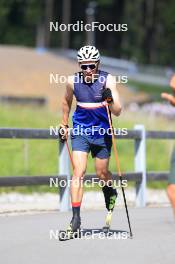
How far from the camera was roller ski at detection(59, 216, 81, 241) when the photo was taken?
925cm

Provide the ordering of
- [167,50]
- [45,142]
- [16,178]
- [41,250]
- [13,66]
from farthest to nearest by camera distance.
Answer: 1. [167,50]
2. [13,66]
3. [45,142]
4. [16,178]
5. [41,250]

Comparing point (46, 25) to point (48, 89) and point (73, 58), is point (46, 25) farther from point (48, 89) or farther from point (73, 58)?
point (48, 89)

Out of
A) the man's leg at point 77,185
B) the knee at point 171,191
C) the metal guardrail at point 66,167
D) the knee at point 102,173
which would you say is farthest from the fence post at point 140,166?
the knee at point 171,191

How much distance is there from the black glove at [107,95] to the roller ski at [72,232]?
1.30 meters

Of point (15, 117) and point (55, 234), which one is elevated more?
point (55, 234)

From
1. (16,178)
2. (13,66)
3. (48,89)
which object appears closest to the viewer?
(16,178)

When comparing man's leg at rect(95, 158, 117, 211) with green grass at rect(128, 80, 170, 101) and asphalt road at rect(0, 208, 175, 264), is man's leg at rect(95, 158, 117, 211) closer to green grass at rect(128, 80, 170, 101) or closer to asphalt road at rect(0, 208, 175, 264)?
asphalt road at rect(0, 208, 175, 264)

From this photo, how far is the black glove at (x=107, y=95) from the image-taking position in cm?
945

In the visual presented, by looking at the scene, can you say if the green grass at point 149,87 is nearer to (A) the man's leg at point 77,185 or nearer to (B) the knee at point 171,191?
(A) the man's leg at point 77,185

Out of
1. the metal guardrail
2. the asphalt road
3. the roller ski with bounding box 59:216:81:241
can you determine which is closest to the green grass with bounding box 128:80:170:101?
the metal guardrail

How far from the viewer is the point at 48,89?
4725 cm

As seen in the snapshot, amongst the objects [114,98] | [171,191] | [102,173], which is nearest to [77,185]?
[102,173]

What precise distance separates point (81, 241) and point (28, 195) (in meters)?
7.92

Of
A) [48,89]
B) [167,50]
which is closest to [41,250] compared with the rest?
[48,89]
